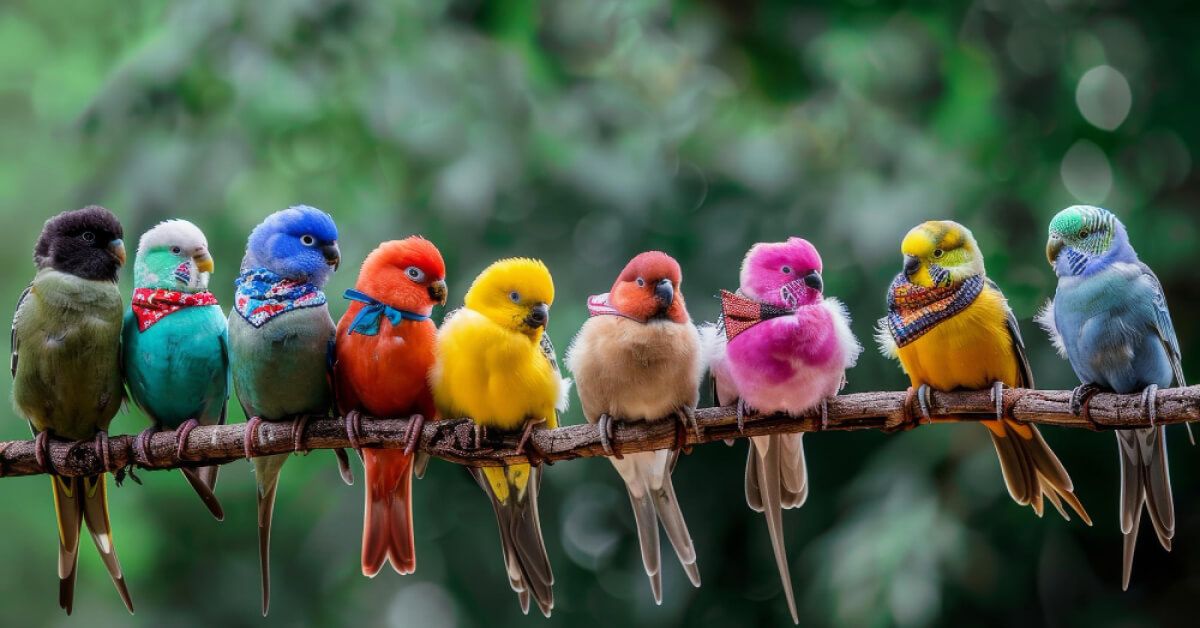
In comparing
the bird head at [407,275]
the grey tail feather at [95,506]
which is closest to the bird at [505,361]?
the bird head at [407,275]

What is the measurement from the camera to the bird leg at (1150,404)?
300cm

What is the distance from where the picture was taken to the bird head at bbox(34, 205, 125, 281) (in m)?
3.67

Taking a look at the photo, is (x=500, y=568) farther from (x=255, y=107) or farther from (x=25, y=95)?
(x=25, y=95)

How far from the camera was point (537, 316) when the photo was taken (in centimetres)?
349

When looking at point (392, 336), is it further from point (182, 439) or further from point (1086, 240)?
point (1086, 240)

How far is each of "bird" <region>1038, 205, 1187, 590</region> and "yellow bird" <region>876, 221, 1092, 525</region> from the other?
7.4 inches

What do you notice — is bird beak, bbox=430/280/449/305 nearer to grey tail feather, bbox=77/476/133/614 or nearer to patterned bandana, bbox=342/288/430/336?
patterned bandana, bbox=342/288/430/336

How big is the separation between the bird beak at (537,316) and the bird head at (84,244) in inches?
50.3

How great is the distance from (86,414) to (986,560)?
391 centimetres

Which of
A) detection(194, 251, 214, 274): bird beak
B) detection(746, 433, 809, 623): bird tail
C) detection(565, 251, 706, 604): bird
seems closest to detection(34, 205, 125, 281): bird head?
detection(194, 251, 214, 274): bird beak

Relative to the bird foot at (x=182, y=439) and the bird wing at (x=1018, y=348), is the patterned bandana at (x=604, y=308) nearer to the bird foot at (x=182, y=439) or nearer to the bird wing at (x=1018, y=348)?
the bird wing at (x=1018, y=348)

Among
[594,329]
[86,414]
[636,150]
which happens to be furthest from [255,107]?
[594,329]

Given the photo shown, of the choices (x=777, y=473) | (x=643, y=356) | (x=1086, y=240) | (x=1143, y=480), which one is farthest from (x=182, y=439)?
(x=1143, y=480)

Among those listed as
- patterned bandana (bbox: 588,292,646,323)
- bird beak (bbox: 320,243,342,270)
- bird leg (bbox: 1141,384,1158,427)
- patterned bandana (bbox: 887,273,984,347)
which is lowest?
bird leg (bbox: 1141,384,1158,427)
